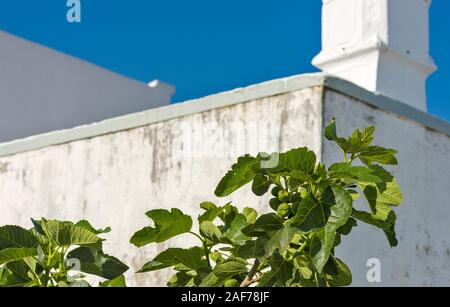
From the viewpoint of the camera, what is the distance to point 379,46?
6031 mm

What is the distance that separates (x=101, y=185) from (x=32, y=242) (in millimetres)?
2524

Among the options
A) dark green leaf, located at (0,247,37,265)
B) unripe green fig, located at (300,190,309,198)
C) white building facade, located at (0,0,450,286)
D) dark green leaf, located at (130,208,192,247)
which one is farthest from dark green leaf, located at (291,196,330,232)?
white building facade, located at (0,0,450,286)

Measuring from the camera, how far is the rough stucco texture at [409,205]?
4.37 m

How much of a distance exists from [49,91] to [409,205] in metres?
7.63

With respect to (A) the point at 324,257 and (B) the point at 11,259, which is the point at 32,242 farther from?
(A) the point at 324,257

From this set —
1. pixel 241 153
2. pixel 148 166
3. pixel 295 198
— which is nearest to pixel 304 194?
pixel 295 198

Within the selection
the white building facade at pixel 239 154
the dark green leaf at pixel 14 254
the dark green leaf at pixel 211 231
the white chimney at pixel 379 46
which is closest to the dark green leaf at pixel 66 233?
the dark green leaf at pixel 14 254

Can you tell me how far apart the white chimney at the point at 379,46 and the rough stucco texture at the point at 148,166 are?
179 cm

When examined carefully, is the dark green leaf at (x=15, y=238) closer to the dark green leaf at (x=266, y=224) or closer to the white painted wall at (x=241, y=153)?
the dark green leaf at (x=266, y=224)

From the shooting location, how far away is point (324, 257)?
8.40 ft

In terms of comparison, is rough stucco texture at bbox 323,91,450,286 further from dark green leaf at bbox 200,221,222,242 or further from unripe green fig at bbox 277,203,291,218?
unripe green fig at bbox 277,203,291,218
